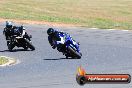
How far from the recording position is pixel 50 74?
1858 centimetres

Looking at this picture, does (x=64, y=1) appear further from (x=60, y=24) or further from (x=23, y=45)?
(x=23, y=45)

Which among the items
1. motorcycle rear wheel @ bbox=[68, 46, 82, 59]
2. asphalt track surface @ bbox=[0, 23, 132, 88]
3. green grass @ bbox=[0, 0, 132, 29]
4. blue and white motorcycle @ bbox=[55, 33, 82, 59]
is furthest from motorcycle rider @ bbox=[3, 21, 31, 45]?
green grass @ bbox=[0, 0, 132, 29]

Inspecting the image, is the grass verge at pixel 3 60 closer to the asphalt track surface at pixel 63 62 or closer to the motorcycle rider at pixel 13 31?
the asphalt track surface at pixel 63 62

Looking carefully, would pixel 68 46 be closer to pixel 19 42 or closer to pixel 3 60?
pixel 3 60

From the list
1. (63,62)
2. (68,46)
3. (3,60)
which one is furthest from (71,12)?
(3,60)

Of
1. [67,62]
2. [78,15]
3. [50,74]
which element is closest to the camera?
[50,74]

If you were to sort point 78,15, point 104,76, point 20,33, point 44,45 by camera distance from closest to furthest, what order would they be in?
point 104,76 → point 20,33 → point 44,45 → point 78,15

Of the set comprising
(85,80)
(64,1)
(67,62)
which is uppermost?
(85,80)

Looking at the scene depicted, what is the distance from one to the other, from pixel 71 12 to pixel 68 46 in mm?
35946

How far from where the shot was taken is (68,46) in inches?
913

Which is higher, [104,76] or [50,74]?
[104,76]

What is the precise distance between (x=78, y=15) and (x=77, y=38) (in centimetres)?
2187

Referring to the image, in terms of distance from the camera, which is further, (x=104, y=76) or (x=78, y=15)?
(x=78, y=15)

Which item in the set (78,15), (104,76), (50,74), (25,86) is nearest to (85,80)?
(104,76)
